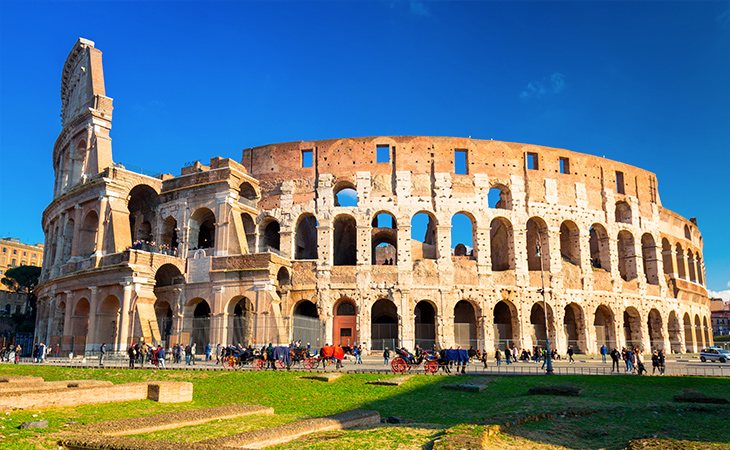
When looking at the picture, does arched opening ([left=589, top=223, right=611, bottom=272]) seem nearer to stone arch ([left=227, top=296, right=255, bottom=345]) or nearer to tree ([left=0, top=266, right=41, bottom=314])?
stone arch ([left=227, top=296, right=255, bottom=345])

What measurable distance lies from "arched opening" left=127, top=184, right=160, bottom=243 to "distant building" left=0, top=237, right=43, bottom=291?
53149mm

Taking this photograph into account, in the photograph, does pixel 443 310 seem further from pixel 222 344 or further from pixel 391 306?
pixel 222 344

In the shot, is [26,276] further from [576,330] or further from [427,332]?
[576,330]

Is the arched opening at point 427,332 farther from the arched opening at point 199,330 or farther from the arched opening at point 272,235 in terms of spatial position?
the arched opening at point 199,330

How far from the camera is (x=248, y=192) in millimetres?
36000

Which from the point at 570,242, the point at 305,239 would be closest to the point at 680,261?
the point at 570,242

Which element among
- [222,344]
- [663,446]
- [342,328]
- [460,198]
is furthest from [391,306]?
[663,446]

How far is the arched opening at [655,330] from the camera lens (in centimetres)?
3966

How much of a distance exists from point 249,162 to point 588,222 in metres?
22.3

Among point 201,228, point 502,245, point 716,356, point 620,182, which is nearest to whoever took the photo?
point 716,356

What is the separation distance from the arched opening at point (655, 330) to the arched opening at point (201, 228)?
30938 millimetres

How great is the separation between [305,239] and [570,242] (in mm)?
17545

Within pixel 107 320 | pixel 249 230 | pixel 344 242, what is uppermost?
pixel 249 230

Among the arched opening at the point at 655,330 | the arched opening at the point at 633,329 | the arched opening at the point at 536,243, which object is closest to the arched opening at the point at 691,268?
the arched opening at the point at 655,330
